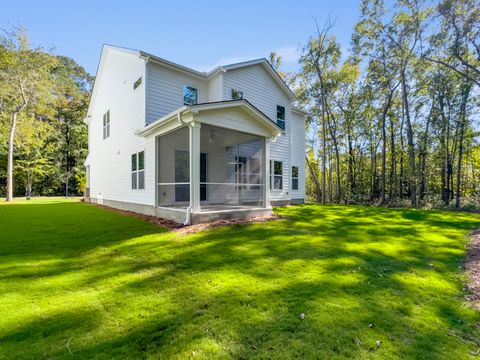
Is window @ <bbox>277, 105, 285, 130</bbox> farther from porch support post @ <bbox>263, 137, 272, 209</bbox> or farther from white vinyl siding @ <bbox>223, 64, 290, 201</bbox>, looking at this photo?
porch support post @ <bbox>263, 137, 272, 209</bbox>

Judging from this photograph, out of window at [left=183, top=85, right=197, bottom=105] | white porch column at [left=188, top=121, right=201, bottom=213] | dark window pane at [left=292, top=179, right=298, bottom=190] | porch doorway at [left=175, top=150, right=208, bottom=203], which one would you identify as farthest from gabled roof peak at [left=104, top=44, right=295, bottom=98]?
dark window pane at [left=292, top=179, right=298, bottom=190]

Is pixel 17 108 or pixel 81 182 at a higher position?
pixel 17 108

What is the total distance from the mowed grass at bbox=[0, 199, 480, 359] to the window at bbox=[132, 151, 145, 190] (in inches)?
169

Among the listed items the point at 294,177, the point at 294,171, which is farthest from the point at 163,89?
the point at 294,177

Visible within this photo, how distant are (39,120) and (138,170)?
22919 mm

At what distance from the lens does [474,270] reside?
465cm

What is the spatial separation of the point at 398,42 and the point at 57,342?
21.3 m

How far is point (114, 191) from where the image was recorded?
44.5 ft

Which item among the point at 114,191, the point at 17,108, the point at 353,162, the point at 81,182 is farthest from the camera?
the point at 81,182

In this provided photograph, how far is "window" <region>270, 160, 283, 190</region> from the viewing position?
13414 mm

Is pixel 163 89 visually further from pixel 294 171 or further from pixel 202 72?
pixel 294 171

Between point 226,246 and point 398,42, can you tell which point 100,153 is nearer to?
point 226,246

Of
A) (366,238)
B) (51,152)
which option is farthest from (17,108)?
(366,238)

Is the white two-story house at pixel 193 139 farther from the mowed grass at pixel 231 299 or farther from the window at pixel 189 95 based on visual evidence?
the mowed grass at pixel 231 299
